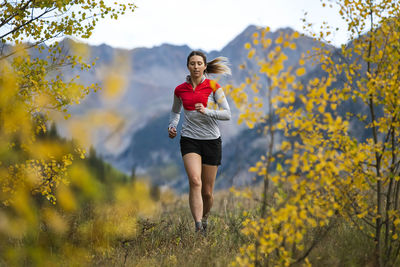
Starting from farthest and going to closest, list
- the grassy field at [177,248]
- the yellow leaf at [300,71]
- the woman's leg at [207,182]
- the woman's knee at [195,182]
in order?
the woman's leg at [207,182] → the woman's knee at [195,182] → the grassy field at [177,248] → the yellow leaf at [300,71]

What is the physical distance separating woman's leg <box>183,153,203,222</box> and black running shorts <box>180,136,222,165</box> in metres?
0.09

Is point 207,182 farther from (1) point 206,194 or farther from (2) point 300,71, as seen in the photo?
(2) point 300,71

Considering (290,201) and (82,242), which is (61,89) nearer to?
(82,242)

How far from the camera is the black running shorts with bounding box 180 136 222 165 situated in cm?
507

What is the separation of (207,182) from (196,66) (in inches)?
57.4

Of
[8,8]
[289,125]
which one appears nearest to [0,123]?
[8,8]

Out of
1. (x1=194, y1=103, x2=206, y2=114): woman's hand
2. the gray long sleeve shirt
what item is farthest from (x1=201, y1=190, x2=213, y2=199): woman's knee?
(x1=194, y1=103, x2=206, y2=114): woman's hand

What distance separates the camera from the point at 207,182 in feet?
17.5

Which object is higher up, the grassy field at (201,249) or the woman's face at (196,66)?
the woman's face at (196,66)

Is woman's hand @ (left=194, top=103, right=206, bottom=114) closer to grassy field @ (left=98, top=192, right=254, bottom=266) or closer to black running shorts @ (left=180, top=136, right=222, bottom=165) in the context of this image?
black running shorts @ (left=180, top=136, right=222, bottom=165)

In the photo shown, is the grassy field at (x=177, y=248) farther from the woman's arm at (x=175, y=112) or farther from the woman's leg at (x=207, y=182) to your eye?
the woman's arm at (x=175, y=112)

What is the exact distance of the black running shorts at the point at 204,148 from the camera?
5066 millimetres

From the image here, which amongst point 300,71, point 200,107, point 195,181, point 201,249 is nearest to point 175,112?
point 200,107

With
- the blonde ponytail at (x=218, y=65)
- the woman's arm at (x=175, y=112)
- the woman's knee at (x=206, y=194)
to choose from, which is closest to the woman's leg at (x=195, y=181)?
the woman's knee at (x=206, y=194)
